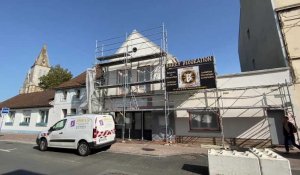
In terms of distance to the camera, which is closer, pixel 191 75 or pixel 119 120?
pixel 191 75

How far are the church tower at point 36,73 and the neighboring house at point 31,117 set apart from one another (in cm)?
3163

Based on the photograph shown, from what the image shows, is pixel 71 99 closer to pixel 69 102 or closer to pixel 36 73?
pixel 69 102

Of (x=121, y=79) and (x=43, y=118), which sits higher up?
(x=121, y=79)

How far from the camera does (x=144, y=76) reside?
15.9 m

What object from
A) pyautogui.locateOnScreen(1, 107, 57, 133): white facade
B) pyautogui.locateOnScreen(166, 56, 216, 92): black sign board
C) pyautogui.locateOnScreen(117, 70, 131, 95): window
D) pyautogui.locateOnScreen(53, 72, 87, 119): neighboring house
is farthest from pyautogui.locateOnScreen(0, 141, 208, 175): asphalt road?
pyautogui.locateOnScreen(1, 107, 57, 133): white facade

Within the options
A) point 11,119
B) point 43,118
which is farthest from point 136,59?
point 11,119

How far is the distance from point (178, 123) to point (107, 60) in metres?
8.85

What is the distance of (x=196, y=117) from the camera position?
13.0 m

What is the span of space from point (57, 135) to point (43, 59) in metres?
58.3

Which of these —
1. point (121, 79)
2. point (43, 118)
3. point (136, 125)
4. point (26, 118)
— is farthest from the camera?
point (26, 118)

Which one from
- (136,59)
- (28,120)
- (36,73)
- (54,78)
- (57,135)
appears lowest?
(57,135)

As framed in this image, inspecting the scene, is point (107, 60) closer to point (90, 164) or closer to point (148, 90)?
point (148, 90)

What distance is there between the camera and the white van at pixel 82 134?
9711 mm

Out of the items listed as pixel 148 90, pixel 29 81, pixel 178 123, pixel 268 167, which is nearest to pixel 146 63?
pixel 148 90
